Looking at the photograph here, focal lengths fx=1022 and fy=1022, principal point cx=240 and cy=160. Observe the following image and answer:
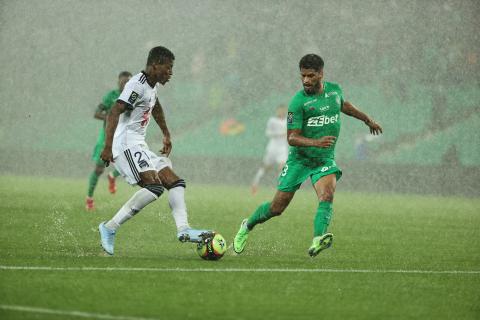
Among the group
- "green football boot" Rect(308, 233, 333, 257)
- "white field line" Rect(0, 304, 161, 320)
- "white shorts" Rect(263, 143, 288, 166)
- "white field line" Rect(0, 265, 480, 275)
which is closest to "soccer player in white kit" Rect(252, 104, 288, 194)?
"white shorts" Rect(263, 143, 288, 166)

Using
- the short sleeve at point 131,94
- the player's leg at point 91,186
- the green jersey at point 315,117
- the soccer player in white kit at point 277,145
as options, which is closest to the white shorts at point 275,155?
the soccer player in white kit at point 277,145

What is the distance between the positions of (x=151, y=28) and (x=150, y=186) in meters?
31.8

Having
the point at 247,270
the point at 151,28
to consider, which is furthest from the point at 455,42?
the point at 247,270

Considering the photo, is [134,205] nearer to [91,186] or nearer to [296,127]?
[296,127]

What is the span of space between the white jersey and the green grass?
1040 millimetres

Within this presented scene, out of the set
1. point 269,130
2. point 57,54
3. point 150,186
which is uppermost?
point 57,54

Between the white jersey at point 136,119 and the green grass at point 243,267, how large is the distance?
1040mm

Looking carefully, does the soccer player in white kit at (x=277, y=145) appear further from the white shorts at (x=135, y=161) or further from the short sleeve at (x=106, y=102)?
the white shorts at (x=135, y=161)

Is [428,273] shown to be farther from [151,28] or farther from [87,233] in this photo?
[151,28]

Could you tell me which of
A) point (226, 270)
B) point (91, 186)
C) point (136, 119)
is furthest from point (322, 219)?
point (91, 186)

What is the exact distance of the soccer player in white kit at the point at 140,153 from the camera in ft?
30.1

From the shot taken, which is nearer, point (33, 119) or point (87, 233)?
point (87, 233)

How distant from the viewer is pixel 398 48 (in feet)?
124

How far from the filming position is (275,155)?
2488 centimetres
